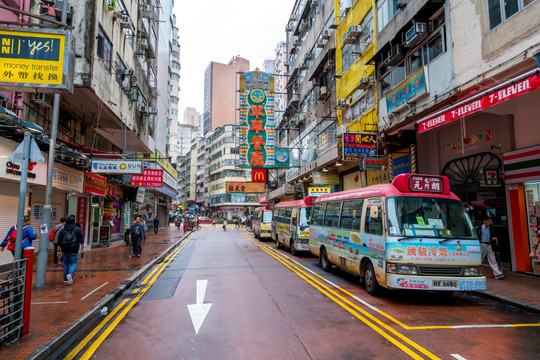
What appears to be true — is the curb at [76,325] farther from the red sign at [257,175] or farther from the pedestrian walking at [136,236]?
the red sign at [257,175]

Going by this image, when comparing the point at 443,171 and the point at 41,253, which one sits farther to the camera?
the point at 443,171

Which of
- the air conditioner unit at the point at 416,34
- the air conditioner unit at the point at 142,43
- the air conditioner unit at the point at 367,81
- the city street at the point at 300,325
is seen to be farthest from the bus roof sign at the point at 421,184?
the air conditioner unit at the point at 142,43

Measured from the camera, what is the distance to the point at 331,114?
23.6 m

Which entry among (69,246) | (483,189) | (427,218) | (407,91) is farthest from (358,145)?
(69,246)

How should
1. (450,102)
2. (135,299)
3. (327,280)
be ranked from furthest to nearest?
(450,102), (327,280), (135,299)

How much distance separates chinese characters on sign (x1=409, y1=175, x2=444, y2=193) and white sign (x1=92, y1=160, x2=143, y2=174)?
10.8 metres

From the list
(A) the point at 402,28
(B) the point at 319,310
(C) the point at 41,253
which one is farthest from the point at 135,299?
(A) the point at 402,28

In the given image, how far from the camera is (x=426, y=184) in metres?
7.85

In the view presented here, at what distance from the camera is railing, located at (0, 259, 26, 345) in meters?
4.84

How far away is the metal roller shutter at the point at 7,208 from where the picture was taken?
11.1 metres

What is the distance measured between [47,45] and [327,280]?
27.6ft

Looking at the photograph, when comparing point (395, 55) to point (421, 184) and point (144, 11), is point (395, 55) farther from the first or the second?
point (144, 11)

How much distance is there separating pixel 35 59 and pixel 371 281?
7811 millimetres

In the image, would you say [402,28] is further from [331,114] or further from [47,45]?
[47,45]
